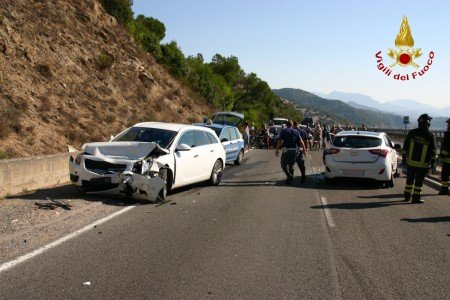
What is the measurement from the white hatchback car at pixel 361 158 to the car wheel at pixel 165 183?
525 cm

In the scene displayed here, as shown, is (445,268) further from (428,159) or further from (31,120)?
(31,120)

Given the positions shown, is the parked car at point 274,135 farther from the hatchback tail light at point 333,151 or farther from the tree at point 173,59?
the hatchback tail light at point 333,151

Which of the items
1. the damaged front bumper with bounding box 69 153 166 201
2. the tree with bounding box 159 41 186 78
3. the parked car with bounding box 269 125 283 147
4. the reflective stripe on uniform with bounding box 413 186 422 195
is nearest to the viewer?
the damaged front bumper with bounding box 69 153 166 201

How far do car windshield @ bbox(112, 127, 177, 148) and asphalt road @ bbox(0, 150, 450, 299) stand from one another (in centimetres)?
148

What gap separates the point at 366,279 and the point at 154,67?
34.0m

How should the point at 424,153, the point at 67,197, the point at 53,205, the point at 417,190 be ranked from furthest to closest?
the point at 424,153 → the point at 417,190 → the point at 67,197 → the point at 53,205

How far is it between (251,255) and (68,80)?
19460 millimetres

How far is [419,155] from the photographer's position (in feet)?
38.0

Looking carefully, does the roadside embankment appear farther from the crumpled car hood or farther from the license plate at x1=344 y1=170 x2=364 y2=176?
the license plate at x1=344 y1=170 x2=364 y2=176

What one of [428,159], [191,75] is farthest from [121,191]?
[191,75]

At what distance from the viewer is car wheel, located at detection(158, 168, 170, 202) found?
1049 centimetres

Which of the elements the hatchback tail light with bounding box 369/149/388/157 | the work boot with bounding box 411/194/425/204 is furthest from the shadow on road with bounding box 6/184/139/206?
the hatchback tail light with bounding box 369/149/388/157

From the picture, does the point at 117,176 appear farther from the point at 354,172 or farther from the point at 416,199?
the point at 354,172

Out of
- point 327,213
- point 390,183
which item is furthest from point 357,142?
point 327,213
